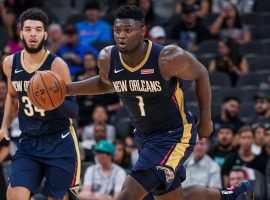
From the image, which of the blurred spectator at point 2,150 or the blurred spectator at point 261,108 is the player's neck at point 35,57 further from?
the blurred spectator at point 261,108

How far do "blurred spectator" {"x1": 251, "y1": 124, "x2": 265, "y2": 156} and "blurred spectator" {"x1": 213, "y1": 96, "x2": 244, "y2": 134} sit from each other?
604 mm

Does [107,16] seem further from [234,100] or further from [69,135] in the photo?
[69,135]

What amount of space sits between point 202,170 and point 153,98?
152 inches

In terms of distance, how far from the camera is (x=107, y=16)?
15492 mm

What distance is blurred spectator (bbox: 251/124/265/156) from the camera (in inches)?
461

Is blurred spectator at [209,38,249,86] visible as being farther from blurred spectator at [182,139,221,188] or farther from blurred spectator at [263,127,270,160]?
blurred spectator at [182,139,221,188]

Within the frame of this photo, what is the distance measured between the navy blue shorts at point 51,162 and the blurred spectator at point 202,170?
3.20m

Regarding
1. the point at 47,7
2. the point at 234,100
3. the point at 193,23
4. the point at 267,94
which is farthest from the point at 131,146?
the point at 47,7

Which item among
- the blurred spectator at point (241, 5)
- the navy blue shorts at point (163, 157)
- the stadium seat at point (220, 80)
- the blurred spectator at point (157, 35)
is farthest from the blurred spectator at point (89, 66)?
Result: the navy blue shorts at point (163, 157)

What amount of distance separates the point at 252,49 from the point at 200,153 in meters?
4.69

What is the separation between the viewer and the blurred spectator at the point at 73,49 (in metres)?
13.5

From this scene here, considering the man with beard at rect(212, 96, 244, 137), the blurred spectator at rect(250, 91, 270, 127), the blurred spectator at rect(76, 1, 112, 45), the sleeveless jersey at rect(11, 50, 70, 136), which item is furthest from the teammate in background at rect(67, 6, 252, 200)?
the blurred spectator at rect(76, 1, 112, 45)

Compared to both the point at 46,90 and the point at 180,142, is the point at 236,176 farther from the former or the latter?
the point at 46,90

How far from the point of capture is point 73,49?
1395 centimetres
